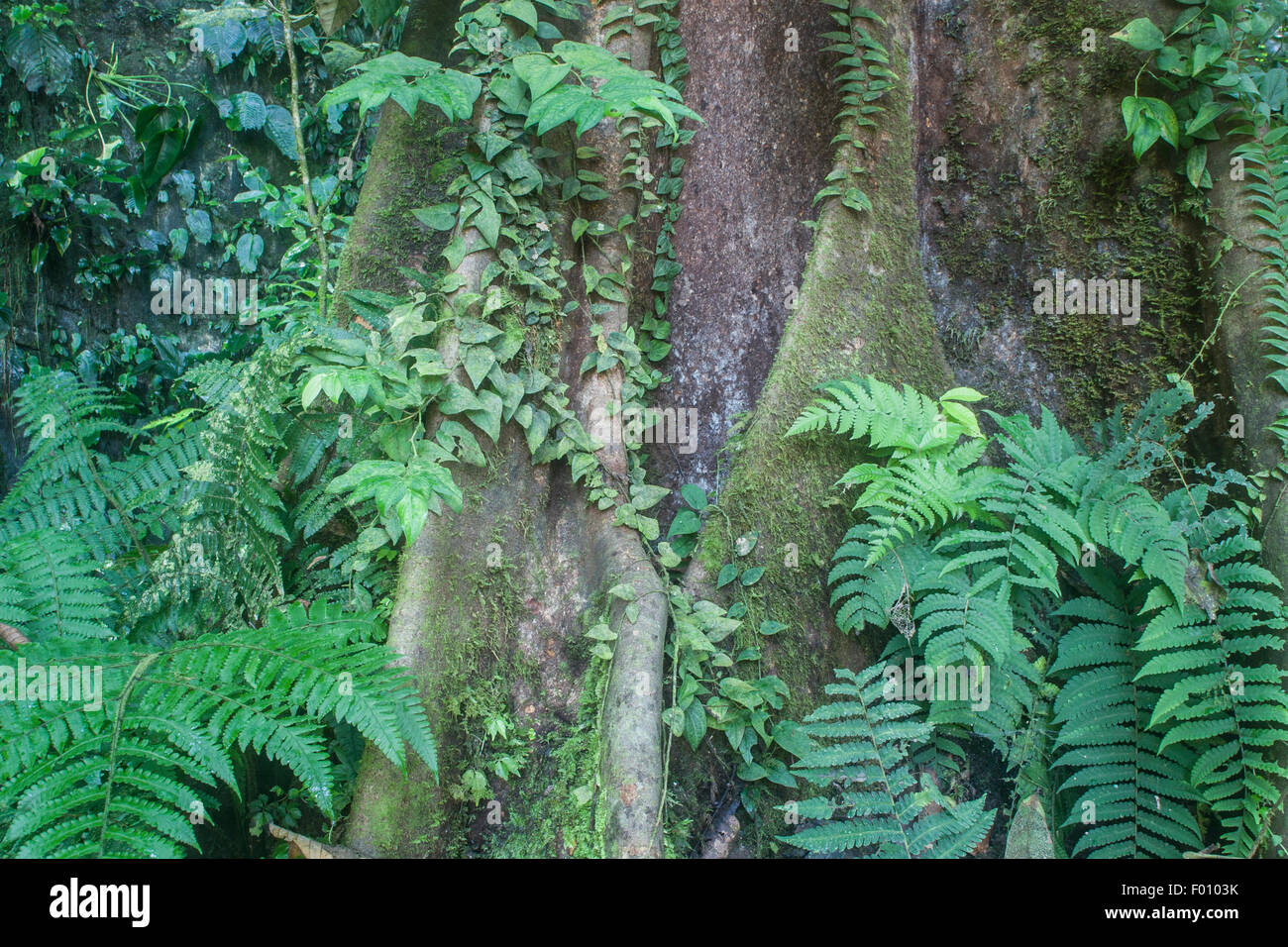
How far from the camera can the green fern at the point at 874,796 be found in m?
2.11

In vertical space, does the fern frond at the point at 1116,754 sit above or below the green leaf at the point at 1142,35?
below

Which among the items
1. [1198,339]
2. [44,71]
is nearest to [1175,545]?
[1198,339]

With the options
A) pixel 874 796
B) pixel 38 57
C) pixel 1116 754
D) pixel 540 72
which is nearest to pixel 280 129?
pixel 38 57

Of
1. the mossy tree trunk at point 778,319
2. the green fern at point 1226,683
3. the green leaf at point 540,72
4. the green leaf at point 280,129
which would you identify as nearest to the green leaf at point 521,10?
the green leaf at point 540,72

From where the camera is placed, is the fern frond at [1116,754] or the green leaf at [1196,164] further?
A: the green leaf at [1196,164]

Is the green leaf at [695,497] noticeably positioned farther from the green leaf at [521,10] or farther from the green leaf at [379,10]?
the green leaf at [379,10]

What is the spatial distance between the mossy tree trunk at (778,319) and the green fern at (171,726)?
365mm

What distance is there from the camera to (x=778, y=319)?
3234 millimetres

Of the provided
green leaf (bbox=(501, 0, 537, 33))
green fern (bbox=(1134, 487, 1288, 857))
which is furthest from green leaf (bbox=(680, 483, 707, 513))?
green leaf (bbox=(501, 0, 537, 33))

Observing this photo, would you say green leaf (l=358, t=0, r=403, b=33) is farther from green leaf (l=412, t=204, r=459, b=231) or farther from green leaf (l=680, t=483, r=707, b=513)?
green leaf (l=680, t=483, r=707, b=513)

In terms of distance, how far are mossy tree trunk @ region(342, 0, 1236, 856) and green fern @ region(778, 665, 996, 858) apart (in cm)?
29

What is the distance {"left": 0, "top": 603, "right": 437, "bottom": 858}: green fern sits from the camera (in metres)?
1.75

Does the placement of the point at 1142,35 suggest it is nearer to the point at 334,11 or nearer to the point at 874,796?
the point at 874,796

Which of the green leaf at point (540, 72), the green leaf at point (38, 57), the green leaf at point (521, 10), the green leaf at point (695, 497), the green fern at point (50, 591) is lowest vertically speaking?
the green fern at point (50, 591)
